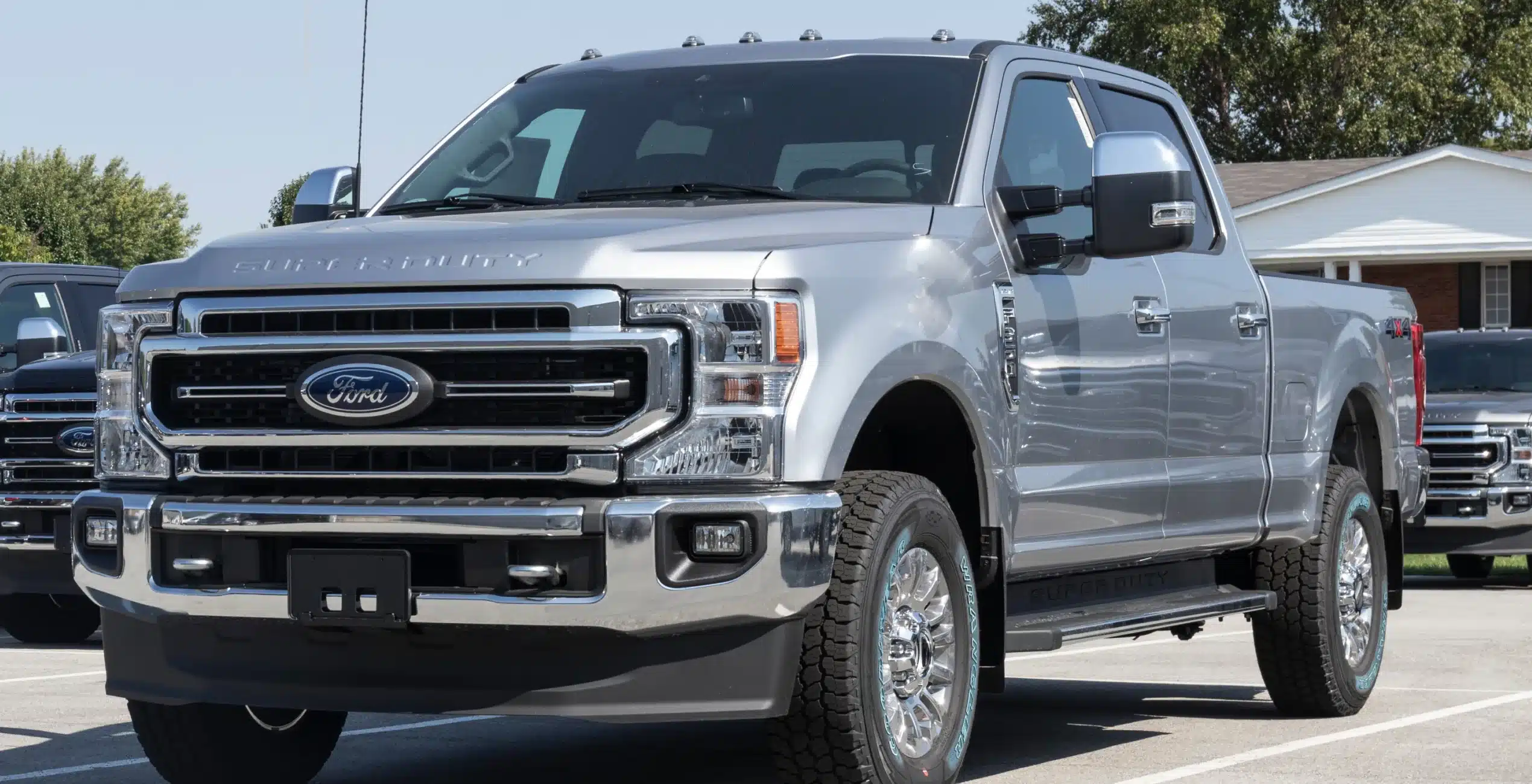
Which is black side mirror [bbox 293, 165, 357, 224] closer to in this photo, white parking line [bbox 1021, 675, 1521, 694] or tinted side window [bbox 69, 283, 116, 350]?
white parking line [bbox 1021, 675, 1521, 694]

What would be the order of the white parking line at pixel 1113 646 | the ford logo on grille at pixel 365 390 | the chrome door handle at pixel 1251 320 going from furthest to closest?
the white parking line at pixel 1113 646, the chrome door handle at pixel 1251 320, the ford logo on grille at pixel 365 390

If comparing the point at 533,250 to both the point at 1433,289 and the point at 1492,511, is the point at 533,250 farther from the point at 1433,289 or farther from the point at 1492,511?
the point at 1433,289

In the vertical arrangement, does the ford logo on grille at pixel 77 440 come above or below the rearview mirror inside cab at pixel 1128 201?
below

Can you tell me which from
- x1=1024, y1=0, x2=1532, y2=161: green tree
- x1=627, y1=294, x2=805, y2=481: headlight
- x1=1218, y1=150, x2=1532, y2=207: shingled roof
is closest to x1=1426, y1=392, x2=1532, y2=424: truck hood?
x1=627, y1=294, x2=805, y2=481: headlight

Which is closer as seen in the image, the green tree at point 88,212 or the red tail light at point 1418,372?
the red tail light at point 1418,372

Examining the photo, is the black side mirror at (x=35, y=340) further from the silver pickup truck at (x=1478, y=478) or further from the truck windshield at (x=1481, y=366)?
the truck windshield at (x=1481, y=366)

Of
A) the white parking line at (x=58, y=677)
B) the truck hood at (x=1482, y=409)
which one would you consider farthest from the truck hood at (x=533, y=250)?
the truck hood at (x=1482, y=409)

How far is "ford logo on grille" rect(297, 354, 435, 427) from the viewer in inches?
213

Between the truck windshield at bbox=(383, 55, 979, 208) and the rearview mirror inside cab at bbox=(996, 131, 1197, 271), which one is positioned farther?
the truck windshield at bbox=(383, 55, 979, 208)

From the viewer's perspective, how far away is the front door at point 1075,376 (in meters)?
6.59

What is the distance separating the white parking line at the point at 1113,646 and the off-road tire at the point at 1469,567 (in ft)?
20.9

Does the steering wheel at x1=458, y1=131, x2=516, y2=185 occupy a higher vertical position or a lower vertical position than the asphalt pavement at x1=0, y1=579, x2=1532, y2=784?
higher

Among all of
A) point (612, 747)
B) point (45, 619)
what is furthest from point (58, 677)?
point (612, 747)

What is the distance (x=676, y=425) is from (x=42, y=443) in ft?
26.2
